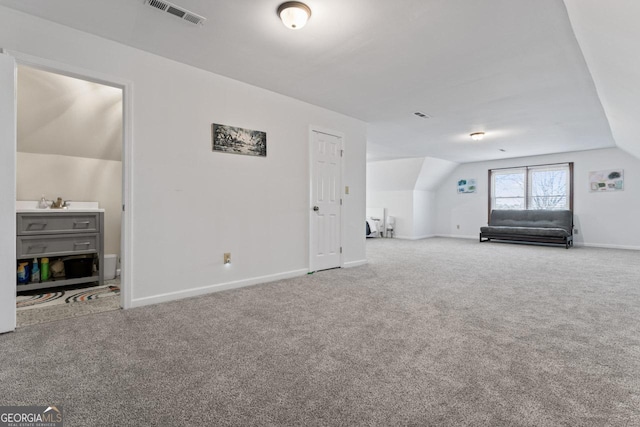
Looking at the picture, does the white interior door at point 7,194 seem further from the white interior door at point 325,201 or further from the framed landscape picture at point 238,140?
the white interior door at point 325,201

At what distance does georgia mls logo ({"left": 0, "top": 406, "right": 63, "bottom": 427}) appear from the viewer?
1.33 m

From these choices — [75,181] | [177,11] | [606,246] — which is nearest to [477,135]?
[606,246]

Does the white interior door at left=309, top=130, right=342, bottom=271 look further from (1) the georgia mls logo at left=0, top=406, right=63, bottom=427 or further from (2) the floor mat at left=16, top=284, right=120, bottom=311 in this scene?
(1) the georgia mls logo at left=0, top=406, right=63, bottom=427

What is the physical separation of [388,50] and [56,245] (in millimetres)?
4152

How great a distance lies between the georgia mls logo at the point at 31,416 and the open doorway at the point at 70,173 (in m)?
1.52

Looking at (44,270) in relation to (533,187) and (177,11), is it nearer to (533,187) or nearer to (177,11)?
(177,11)

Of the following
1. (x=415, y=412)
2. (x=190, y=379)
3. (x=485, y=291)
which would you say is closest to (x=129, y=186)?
(x=190, y=379)

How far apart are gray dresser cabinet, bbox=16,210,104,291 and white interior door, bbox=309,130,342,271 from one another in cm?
268

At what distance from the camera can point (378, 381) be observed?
1.62 metres

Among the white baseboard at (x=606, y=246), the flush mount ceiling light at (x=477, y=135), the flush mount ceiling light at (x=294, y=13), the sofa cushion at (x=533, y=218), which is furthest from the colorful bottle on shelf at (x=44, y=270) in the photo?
the white baseboard at (x=606, y=246)

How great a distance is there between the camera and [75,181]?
400 cm

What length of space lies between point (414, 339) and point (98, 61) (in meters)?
3.53

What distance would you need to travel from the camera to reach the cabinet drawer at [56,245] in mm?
3252

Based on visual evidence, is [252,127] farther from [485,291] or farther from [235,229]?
[485,291]
